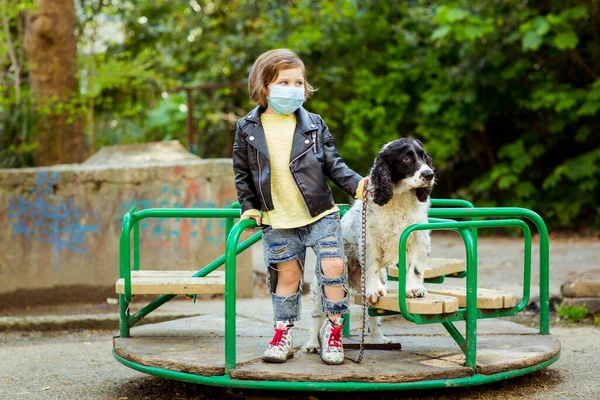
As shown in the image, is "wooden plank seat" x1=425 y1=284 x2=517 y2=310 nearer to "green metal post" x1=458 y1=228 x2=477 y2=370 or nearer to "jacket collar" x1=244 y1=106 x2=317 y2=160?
"green metal post" x1=458 y1=228 x2=477 y2=370

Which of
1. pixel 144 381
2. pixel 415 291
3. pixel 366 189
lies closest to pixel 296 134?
pixel 366 189

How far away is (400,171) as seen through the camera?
414 cm

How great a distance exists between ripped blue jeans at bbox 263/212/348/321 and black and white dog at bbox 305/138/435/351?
0.18m

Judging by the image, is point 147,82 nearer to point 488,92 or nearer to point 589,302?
point 488,92

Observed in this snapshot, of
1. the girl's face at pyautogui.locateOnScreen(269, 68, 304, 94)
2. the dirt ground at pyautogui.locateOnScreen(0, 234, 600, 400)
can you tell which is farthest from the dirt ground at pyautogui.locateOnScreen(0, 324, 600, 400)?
the girl's face at pyautogui.locateOnScreen(269, 68, 304, 94)

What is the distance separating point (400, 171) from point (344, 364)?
1.06 m

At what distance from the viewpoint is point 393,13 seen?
15.6 metres

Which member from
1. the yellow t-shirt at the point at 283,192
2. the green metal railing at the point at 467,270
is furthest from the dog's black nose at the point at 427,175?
the yellow t-shirt at the point at 283,192

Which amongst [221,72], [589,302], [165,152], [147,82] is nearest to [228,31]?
[221,72]

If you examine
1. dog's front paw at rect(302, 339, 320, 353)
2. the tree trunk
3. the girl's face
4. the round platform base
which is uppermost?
the tree trunk

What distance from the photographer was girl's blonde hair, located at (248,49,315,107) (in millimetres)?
4145

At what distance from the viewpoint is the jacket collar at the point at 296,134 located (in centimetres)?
417

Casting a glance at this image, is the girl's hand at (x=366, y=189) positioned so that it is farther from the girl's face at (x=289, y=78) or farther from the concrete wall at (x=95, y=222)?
the concrete wall at (x=95, y=222)

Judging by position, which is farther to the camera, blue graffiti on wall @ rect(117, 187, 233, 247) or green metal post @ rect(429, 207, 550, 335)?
blue graffiti on wall @ rect(117, 187, 233, 247)
